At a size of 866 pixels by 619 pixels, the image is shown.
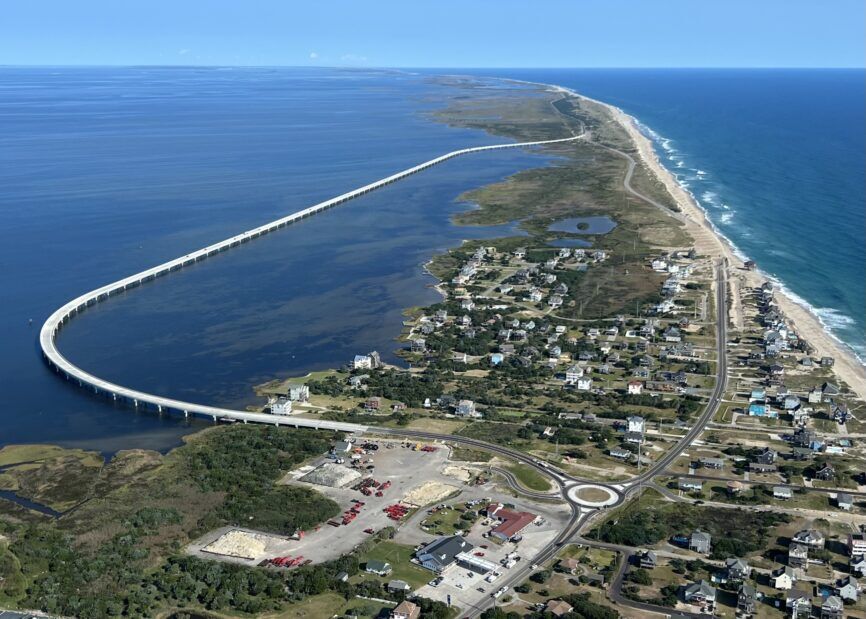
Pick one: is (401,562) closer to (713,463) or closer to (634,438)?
(634,438)

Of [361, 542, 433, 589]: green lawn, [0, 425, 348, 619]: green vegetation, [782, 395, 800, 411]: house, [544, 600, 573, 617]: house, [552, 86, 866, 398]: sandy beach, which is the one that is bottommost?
[0, 425, 348, 619]: green vegetation

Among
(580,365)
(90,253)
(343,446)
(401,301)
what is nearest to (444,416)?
(343,446)

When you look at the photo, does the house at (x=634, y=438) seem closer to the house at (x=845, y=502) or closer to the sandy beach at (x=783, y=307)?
the house at (x=845, y=502)

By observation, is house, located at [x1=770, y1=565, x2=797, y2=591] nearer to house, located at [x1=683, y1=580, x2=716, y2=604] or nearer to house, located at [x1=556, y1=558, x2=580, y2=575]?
house, located at [x1=683, y1=580, x2=716, y2=604]

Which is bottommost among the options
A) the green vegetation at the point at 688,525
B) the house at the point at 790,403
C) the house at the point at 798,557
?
the green vegetation at the point at 688,525

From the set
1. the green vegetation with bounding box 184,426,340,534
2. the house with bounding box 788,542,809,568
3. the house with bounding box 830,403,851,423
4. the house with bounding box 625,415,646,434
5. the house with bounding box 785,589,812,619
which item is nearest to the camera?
the house with bounding box 785,589,812,619

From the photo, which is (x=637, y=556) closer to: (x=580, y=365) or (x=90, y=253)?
(x=580, y=365)

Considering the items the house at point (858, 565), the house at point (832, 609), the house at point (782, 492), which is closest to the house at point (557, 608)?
the house at point (832, 609)

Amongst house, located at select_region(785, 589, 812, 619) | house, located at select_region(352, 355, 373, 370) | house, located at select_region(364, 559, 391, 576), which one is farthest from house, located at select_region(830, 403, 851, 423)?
house, located at select_region(364, 559, 391, 576)
